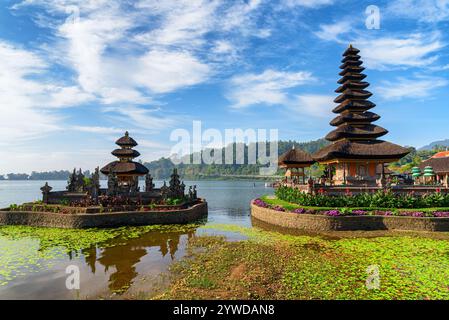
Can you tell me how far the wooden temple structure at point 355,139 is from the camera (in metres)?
28.7

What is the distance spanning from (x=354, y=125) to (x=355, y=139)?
7.67 ft

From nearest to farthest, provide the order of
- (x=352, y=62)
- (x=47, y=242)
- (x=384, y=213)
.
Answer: (x=47, y=242) < (x=384, y=213) < (x=352, y=62)

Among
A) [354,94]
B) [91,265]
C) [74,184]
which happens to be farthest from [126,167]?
[354,94]

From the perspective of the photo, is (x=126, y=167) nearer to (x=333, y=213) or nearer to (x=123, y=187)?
(x=123, y=187)

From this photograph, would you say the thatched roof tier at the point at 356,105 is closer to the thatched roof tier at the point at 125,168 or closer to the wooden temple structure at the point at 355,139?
the wooden temple structure at the point at 355,139

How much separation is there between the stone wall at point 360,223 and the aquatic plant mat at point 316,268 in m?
0.93

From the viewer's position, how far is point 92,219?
2284 cm

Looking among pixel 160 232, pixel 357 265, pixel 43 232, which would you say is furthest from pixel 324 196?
pixel 43 232

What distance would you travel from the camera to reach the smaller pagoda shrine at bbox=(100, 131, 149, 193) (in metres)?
33.8

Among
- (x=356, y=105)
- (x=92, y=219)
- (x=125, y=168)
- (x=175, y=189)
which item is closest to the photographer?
(x=92, y=219)

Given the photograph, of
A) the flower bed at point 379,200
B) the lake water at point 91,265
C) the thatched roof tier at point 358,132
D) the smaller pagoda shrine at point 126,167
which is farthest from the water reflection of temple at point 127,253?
the thatched roof tier at point 358,132
